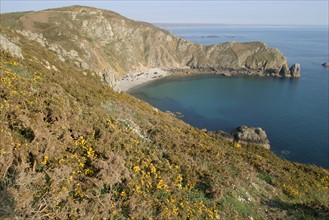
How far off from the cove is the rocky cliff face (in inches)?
1032

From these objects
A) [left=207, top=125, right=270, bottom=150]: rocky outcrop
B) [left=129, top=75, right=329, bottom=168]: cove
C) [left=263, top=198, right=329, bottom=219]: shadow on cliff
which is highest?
[left=263, top=198, right=329, bottom=219]: shadow on cliff

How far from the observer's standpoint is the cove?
63812 mm

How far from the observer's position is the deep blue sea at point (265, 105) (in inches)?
2520

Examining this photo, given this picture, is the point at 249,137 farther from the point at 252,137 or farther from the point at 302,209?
the point at 302,209

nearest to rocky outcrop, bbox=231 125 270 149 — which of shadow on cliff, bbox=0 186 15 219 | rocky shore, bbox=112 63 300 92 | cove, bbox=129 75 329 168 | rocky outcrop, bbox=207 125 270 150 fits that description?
rocky outcrop, bbox=207 125 270 150

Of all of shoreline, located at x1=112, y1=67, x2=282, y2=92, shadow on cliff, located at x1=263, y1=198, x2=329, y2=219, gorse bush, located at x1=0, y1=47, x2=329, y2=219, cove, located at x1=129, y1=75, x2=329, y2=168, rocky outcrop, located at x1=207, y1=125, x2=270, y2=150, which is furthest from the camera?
shoreline, located at x1=112, y1=67, x2=282, y2=92

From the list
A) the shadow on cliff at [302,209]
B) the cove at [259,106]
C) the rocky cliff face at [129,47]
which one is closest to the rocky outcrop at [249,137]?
the cove at [259,106]

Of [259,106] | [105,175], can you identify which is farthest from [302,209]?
[259,106]

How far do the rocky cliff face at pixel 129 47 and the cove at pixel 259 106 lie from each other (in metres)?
26.2

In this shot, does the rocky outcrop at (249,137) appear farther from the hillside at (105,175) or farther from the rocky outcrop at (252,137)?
the hillside at (105,175)

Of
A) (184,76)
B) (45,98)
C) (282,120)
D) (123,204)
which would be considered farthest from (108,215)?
(184,76)

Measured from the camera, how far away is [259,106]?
9694cm

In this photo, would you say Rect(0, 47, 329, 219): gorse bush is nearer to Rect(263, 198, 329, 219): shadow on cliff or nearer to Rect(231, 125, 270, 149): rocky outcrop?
Rect(263, 198, 329, 219): shadow on cliff

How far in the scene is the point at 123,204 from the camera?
9844 mm
